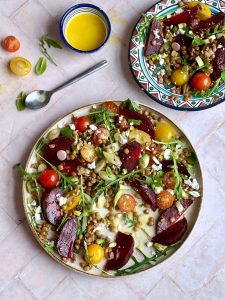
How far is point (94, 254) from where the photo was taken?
1.55 metres

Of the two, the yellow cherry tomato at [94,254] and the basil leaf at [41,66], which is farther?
the basil leaf at [41,66]


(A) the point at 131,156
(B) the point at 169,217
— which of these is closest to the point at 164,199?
(B) the point at 169,217

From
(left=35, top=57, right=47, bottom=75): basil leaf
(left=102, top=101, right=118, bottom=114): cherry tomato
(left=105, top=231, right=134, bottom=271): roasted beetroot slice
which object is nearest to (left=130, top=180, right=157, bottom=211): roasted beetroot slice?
(left=105, top=231, right=134, bottom=271): roasted beetroot slice

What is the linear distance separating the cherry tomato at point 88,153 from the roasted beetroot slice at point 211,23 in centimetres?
49

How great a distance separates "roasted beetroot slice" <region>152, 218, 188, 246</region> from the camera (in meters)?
1.59

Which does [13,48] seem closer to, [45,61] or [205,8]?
[45,61]

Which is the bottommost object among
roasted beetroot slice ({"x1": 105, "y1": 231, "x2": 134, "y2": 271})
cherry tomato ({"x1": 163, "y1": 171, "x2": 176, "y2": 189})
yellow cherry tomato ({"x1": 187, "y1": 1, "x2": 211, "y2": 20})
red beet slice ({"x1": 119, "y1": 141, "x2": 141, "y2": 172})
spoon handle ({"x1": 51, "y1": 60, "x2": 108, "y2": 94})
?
roasted beetroot slice ({"x1": 105, "y1": 231, "x2": 134, "y2": 271})

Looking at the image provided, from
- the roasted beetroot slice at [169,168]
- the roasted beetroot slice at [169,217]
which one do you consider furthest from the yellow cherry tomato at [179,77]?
the roasted beetroot slice at [169,217]

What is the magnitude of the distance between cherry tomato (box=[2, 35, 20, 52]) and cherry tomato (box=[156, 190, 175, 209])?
63cm

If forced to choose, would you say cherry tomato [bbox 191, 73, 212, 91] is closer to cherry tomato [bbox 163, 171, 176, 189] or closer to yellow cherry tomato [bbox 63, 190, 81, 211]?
cherry tomato [bbox 163, 171, 176, 189]

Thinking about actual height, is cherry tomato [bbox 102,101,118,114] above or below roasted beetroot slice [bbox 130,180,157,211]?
above

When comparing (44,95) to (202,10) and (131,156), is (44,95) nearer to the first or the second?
(131,156)

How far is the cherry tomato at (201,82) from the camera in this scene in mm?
1626

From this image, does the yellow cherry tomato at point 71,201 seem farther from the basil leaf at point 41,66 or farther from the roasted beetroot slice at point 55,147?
the basil leaf at point 41,66
